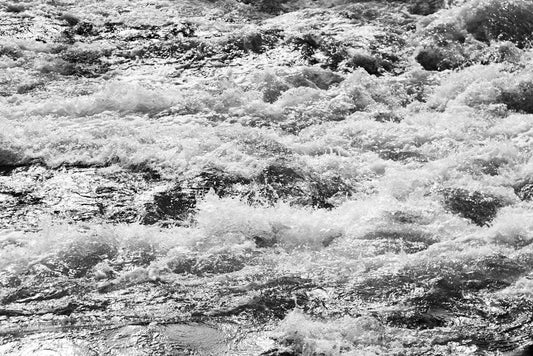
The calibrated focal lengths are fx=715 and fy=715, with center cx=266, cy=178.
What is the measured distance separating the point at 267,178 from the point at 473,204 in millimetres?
1817

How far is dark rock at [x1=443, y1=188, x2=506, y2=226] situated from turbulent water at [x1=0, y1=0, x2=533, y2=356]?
0.02 metres

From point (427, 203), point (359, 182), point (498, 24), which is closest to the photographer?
point (427, 203)

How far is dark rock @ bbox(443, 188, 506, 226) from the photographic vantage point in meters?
5.79

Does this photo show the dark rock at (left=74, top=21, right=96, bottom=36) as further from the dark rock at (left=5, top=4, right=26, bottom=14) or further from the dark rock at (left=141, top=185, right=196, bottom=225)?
the dark rock at (left=141, top=185, right=196, bottom=225)

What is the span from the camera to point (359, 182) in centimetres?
646

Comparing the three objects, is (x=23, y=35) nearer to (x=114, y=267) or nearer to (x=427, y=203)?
(x=114, y=267)

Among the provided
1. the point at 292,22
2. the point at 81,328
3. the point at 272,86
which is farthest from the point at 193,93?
the point at 81,328

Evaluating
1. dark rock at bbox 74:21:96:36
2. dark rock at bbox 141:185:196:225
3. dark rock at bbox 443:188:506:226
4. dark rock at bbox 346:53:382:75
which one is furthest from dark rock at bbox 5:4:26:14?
dark rock at bbox 443:188:506:226

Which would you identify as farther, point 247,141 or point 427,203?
point 247,141

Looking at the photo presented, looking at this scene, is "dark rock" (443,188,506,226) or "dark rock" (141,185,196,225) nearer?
"dark rock" (443,188,506,226)

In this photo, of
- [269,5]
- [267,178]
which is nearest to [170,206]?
[267,178]

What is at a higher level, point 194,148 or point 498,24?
point 498,24

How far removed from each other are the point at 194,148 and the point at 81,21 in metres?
4.05

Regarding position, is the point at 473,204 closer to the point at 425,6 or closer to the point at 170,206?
the point at 170,206
